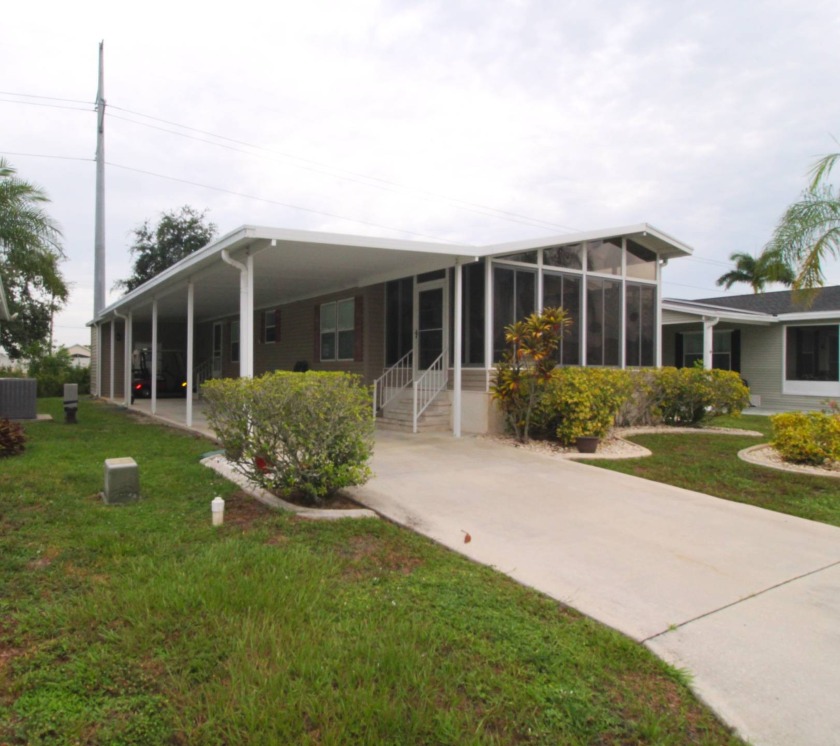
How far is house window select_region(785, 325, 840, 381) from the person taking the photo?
17.0 m

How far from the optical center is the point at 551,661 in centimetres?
286

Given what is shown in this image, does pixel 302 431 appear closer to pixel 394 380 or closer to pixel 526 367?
pixel 526 367

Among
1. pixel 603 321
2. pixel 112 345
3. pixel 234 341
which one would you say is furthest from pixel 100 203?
pixel 603 321

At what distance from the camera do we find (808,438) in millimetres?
7965

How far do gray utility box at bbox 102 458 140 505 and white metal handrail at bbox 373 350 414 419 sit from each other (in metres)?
6.78

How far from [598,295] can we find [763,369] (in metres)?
9.31

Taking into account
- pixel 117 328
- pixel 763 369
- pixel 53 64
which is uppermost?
pixel 53 64

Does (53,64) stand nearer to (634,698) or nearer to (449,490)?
(449,490)

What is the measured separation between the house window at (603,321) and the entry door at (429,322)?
297cm

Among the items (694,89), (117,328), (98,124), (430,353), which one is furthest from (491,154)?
(98,124)

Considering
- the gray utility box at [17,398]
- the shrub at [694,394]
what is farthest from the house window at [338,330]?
the shrub at [694,394]

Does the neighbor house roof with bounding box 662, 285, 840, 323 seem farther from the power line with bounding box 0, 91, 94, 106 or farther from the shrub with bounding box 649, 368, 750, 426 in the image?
the power line with bounding box 0, 91, 94, 106

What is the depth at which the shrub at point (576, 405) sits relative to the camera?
30.6ft

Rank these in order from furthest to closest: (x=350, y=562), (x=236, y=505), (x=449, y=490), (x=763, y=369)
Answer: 1. (x=763, y=369)
2. (x=449, y=490)
3. (x=236, y=505)
4. (x=350, y=562)
